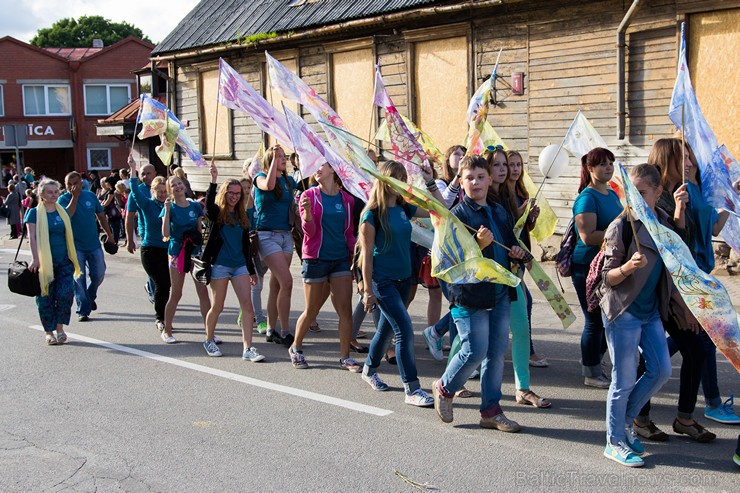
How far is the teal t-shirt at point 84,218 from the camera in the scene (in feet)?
30.7

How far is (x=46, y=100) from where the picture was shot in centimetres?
4234

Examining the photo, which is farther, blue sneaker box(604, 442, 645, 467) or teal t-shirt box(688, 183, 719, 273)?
teal t-shirt box(688, 183, 719, 273)

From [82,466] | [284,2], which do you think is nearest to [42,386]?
[82,466]

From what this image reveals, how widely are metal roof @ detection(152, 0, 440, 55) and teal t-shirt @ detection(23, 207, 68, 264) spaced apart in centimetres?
889

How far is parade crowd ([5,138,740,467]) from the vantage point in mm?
4742

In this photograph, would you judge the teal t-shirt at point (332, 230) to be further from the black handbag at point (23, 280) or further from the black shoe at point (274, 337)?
the black handbag at point (23, 280)

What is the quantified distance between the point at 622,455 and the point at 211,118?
62.1 ft

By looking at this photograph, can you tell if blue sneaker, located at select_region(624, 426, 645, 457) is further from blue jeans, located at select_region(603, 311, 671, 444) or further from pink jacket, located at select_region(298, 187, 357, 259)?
pink jacket, located at select_region(298, 187, 357, 259)

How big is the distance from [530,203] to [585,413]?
1578 mm

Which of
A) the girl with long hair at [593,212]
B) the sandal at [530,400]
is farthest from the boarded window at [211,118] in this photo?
→ the sandal at [530,400]

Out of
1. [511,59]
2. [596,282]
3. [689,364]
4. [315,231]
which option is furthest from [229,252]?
[511,59]

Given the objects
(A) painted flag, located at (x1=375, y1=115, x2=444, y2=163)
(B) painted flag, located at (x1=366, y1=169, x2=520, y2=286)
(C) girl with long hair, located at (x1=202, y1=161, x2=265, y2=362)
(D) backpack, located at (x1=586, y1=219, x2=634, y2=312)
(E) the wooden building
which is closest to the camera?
(D) backpack, located at (x1=586, y1=219, x2=634, y2=312)

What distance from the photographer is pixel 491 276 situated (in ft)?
16.6

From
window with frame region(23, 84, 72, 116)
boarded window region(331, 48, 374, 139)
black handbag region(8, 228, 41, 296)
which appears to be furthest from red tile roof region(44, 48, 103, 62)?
black handbag region(8, 228, 41, 296)
